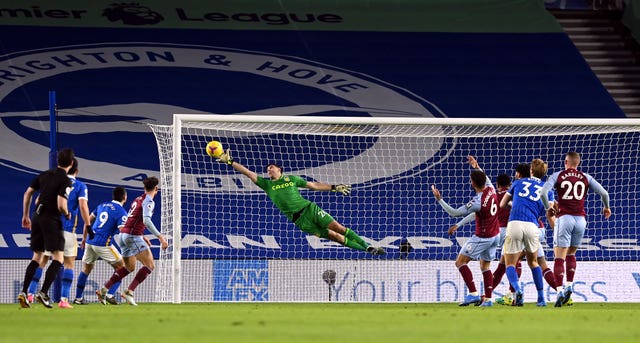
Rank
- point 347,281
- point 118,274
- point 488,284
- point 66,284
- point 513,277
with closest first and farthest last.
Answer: point 66,284 < point 513,277 < point 488,284 < point 118,274 < point 347,281

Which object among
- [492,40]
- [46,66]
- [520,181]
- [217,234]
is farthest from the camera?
[492,40]

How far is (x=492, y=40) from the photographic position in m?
23.2

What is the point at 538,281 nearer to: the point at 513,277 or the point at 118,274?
the point at 513,277

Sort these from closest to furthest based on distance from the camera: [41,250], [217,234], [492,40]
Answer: [41,250] → [217,234] → [492,40]

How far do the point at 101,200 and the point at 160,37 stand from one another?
168 inches

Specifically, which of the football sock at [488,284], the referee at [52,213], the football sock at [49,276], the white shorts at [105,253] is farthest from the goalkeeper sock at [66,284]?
the football sock at [488,284]

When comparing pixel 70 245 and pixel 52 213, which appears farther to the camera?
pixel 70 245

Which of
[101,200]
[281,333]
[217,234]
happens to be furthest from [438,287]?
[281,333]

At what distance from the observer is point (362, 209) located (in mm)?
20141

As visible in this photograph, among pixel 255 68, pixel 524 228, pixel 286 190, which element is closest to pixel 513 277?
pixel 524 228

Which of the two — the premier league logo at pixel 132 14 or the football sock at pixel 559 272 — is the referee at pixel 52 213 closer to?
the football sock at pixel 559 272

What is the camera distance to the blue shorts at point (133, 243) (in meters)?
15.0

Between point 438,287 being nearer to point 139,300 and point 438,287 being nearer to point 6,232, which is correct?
point 139,300

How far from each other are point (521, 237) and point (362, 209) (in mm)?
6827
